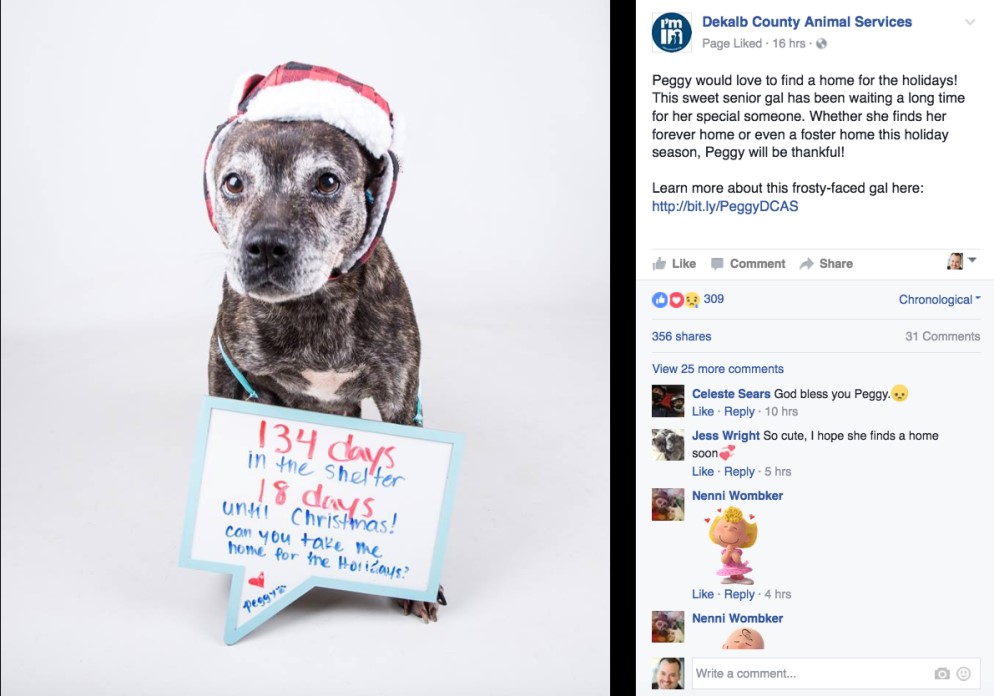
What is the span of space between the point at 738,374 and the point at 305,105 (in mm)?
1101

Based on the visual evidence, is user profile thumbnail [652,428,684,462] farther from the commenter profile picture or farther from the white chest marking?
the white chest marking

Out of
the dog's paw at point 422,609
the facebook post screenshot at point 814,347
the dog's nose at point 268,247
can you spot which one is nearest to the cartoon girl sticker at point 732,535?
the facebook post screenshot at point 814,347

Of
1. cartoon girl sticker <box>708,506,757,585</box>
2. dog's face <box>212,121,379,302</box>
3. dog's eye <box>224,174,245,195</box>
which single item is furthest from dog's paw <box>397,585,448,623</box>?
dog's eye <box>224,174,245,195</box>

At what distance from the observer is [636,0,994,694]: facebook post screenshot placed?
1.93 metres

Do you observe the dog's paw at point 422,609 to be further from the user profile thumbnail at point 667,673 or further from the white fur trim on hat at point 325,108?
the white fur trim on hat at point 325,108

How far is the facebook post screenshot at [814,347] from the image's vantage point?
1929 millimetres

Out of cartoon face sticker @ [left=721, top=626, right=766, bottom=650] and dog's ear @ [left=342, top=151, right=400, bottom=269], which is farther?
dog's ear @ [left=342, top=151, right=400, bottom=269]

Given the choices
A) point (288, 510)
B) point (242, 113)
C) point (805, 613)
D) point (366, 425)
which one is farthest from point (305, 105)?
point (805, 613)

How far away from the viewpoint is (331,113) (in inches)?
96.4

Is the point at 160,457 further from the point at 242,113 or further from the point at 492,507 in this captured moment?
the point at 242,113

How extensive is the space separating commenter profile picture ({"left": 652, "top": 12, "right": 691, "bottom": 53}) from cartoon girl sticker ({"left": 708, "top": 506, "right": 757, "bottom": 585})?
0.78 meters

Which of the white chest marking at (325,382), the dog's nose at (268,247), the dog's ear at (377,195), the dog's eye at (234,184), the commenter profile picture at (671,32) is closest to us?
the commenter profile picture at (671,32)

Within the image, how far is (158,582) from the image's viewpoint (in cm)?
278

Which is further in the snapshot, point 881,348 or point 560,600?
point 560,600
